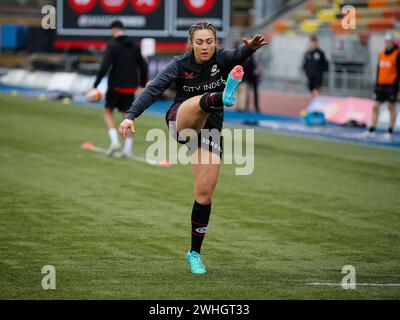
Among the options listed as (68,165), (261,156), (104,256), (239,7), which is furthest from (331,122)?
(239,7)

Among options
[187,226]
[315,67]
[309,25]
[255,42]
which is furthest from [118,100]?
[309,25]

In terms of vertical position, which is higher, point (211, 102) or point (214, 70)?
point (214, 70)

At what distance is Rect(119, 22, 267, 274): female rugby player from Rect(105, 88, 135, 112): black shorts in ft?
28.2

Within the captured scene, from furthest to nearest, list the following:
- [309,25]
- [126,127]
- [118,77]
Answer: [309,25]
[118,77]
[126,127]

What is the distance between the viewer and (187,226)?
10.7 metres

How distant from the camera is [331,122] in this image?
25.3 metres

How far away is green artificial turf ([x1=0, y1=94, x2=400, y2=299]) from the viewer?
773 cm

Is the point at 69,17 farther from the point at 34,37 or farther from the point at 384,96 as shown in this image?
the point at 34,37

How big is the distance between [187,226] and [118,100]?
22.0 ft

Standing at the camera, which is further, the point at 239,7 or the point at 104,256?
the point at 239,7

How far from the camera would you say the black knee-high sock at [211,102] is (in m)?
7.71

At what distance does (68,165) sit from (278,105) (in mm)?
16329

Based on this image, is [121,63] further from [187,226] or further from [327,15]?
[327,15]

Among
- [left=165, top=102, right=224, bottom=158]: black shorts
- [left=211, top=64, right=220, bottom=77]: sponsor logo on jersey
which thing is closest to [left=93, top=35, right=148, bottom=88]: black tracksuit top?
[left=165, top=102, right=224, bottom=158]: black shorts
